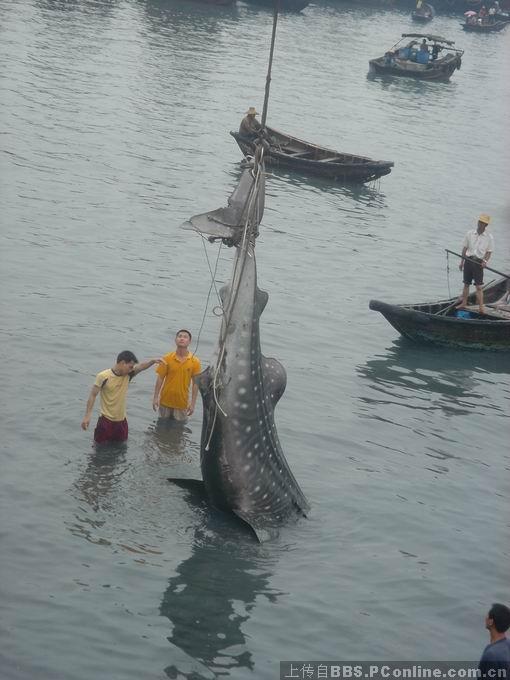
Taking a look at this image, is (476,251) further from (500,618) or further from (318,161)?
(318,161)

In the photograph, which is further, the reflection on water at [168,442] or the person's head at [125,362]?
the reflection on water at [168,442]

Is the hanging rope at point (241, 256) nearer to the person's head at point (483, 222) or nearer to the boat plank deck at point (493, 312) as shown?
the person's head at point (483, 222)

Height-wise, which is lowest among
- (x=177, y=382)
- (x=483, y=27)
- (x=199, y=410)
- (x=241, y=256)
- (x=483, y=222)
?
(x=199, y=410)

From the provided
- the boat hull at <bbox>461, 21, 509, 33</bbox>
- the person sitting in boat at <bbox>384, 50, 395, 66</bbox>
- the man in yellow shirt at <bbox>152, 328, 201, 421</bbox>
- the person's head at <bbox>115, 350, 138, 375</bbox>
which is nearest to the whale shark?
the person's head at <bbox>115, 350, 138, 375</bbox>

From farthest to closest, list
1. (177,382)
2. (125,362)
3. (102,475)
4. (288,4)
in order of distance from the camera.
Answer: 1. (288,4)
2. (177,382)
3. (102,475)
4. (125,362)

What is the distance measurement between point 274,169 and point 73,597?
26939 mm

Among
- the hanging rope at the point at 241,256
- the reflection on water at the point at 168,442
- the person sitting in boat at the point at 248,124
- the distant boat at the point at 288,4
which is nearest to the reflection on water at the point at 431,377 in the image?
the reflection on water at the point at 168,442

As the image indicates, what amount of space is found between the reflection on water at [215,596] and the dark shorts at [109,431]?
205 cm

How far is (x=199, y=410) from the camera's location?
1758cm

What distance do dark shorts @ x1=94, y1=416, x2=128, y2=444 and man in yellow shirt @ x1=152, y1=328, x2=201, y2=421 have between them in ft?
3.14

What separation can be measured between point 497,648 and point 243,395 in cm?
466

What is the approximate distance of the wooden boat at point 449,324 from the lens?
72.3 ft

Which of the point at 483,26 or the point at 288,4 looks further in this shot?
the point at 483,26

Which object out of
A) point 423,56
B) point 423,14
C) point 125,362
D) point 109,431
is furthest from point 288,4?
point 125,362
